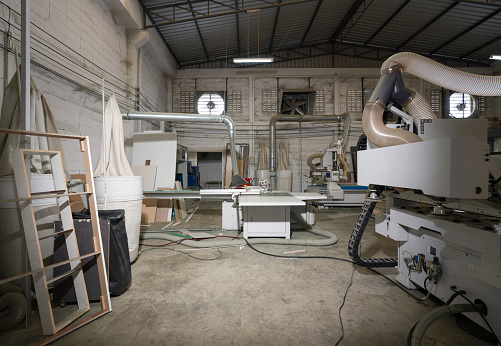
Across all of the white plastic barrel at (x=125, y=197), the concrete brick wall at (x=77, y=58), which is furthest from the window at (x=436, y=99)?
the white plastic barrel at (x=125, y=197)

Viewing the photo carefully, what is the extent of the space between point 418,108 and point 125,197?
9.93ft

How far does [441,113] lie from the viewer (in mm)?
8305

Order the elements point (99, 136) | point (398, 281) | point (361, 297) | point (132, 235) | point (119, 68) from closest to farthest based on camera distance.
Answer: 1. point (361, 297)
2. point (398, 281)
3. point (132, 235)
4. point (99, 136)
5. point (119, 68)

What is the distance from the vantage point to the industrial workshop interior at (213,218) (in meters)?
1.49

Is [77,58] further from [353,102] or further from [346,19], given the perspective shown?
[353,102]

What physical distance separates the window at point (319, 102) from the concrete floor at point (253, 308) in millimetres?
6810

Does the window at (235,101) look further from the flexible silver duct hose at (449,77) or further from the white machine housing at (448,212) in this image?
the white machine housing at (448,212)

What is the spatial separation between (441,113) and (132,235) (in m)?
10.7

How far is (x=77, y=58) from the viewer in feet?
12.3

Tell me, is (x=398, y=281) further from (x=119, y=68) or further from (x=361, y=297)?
(x=119, y=68)

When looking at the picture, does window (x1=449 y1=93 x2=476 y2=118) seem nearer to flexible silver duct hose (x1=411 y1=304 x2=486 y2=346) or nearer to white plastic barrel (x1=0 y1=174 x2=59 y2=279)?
flexible silver duct hose (x1=411 y1=304 x2=486 y2=346)

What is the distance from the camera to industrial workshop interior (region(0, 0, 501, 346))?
1486 mm

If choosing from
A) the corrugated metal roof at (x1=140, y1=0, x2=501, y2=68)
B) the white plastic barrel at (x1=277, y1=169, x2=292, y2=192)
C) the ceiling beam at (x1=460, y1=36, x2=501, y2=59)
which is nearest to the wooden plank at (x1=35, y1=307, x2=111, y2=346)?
the corrugated metal roof at (x1=140, y1=0, x2=501, y2=68)

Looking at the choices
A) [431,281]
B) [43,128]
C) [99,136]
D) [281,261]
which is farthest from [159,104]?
[431,281]
